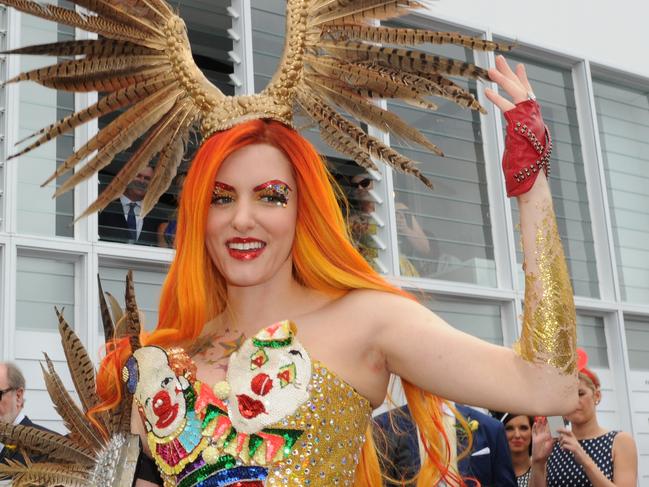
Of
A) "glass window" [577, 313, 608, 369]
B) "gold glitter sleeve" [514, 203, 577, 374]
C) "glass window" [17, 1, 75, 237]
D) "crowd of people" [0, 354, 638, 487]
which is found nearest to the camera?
"gold glitter sleeve" [514, 203, 577, 374]

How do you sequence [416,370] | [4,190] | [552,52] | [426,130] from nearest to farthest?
[416,370], [4,190], [426,130], [552,52]

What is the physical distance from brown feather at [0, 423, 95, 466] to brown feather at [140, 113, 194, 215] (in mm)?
584

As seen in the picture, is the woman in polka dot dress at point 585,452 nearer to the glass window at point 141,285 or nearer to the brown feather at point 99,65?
the glass window at point 141,285

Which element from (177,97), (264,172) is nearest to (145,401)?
(264,172)

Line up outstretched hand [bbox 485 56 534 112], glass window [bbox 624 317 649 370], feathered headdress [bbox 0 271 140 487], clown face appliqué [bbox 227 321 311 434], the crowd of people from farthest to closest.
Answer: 1. glass window [bbox 624 317 649 370]
2. the crowd of people
3. feathered headdress [bbox 0 271 140 487]
4. clown face appliqué [bbox 227 321 311 434]
5. outstretched hand [bbox 485 56 534 112]

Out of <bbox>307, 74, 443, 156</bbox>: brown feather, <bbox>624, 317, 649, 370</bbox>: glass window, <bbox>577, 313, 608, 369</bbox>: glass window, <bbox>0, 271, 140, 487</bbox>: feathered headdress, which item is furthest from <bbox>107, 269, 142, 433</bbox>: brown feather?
<bbox>624, 317, 649, 370</bbox>: glass window

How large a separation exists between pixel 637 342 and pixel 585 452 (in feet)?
12.0

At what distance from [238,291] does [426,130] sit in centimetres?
497

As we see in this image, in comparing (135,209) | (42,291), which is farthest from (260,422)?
(135,209)

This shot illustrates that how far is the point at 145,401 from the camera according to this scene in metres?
2.04

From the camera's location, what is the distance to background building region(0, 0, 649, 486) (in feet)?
17.0

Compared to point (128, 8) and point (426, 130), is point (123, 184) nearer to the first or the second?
point (128, 8)

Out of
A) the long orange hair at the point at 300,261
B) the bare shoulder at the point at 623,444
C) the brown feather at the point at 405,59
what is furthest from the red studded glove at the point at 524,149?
the bare shoulder at the point at 623,444

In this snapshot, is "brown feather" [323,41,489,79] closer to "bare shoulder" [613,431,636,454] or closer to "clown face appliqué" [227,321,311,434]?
"clown face appliqué" [227,321,311,434]
